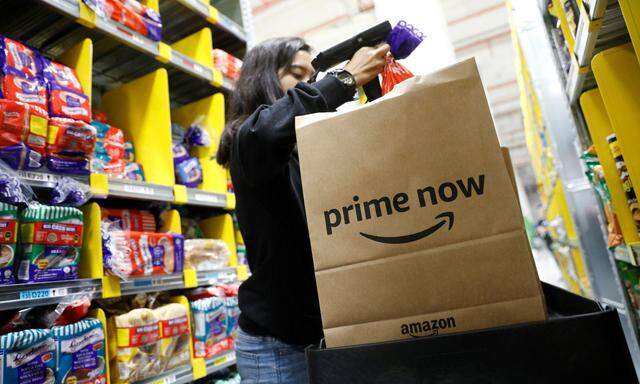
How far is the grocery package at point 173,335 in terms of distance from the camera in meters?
1.69

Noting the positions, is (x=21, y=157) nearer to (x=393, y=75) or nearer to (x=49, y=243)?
(x=49, y=243)

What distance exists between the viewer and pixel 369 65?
1.01 m

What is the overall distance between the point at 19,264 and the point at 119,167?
2.07 feet

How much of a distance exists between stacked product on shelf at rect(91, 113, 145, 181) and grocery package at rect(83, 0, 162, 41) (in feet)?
1.45

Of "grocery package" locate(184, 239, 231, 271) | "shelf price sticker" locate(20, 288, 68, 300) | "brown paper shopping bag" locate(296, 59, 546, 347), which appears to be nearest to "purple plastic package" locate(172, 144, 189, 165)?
"grocery package" locate(184, 239, 231, 271)

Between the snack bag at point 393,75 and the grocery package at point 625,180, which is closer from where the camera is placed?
the snack bag at point 393,75

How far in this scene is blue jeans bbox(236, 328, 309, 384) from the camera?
3.69 ft

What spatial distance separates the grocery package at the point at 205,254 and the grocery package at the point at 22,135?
0.82m

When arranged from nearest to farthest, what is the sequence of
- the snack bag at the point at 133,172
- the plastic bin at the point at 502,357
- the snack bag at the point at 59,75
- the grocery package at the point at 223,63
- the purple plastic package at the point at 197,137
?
the plastic bin at the point at 502,357, the snack bag at the point at 59,75, the snack bag at the point at 133,172, the purple plastic package at the point at 197,137, the grocery package at the point at 223,63

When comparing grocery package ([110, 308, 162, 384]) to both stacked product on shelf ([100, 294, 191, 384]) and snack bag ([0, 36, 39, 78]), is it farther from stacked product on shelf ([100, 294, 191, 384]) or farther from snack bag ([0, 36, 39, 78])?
snack bag ([0, 36, 39, 78])

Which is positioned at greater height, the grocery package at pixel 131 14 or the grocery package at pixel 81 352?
the grocery package at pixel 131 14

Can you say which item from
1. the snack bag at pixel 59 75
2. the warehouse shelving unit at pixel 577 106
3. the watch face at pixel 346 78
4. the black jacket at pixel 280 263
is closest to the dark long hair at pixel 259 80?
the black jacket at pixel 280 263

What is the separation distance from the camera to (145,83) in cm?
208

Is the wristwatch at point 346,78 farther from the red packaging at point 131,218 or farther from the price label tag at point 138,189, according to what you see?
the red packaging at point 131,218
